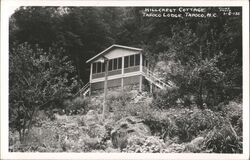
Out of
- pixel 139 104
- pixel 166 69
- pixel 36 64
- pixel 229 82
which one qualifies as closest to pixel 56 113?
pixel 36 64

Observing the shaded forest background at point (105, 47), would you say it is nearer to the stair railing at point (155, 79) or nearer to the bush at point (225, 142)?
the stair railing at point (155, 79)

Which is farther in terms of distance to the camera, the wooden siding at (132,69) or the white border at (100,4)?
the wooden siding at (132,69)

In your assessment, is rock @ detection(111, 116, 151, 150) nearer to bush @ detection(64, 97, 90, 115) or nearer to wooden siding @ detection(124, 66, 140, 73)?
bush @ detection(64, 97, 90, 115)

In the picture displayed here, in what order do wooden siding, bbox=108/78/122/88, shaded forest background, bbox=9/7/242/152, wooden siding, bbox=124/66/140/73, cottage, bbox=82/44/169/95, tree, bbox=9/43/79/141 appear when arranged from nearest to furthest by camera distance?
tree, bbox=9/43/79/141, shaded forest background, bbox=9/7/242/152, cottage, bbox=82/44/169/95, wooden siding, bbox=108/78/122/88, wooden siding, bbox=124/66/140/73

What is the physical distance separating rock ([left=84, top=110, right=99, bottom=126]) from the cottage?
3.51ft

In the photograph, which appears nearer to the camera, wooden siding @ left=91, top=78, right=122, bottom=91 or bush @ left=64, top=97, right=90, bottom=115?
bush @ left=64, top=97, right=90, bottom=115

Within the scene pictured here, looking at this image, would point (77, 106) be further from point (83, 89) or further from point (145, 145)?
point (145, 145)

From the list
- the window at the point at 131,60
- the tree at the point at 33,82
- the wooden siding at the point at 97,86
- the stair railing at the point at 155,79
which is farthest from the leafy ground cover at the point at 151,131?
the window at the point at 131,60

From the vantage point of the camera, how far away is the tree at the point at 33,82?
1184cm

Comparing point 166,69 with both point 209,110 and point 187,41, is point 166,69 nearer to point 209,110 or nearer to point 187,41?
point 187,41

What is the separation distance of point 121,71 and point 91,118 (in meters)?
3.26

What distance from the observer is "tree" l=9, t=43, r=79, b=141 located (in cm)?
1184

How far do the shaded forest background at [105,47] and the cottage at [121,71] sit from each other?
0.33 metres

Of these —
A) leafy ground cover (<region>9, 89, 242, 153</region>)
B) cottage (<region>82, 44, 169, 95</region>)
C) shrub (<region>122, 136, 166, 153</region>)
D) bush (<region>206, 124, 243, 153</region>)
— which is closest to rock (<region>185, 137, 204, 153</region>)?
leafy ground cover (<region>9, 89, 242, 153</region>)
